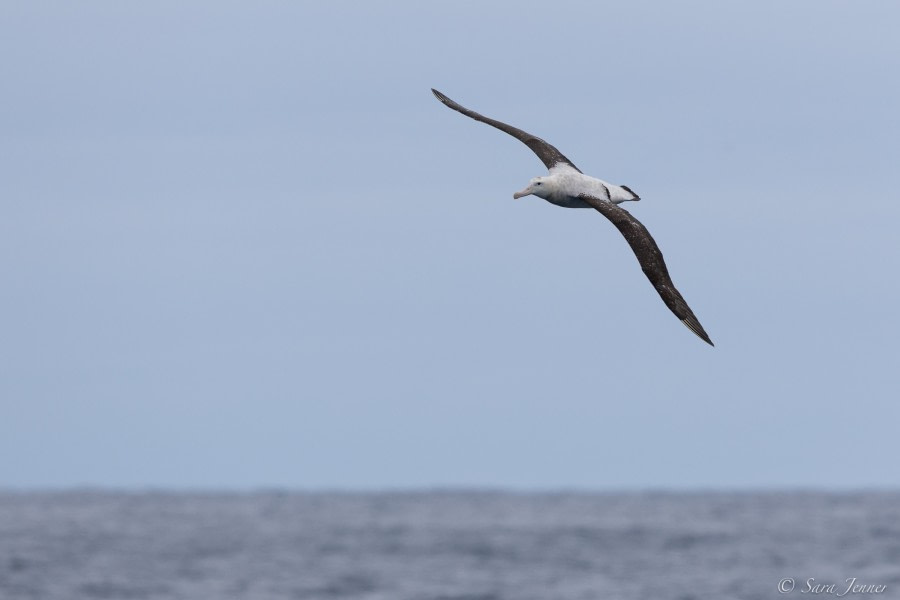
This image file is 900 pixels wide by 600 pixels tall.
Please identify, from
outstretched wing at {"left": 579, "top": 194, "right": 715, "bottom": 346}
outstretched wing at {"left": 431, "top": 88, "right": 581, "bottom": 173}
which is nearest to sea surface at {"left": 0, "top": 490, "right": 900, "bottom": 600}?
outstretched wing at {"left": 431, "top": 88, "right": 581, "bottom": 173}

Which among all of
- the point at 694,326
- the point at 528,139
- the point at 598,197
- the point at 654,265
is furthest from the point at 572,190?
the point at 694,326

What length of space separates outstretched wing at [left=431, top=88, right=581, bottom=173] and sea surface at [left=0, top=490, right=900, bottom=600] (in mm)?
22279

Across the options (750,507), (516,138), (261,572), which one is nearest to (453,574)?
(261,572)

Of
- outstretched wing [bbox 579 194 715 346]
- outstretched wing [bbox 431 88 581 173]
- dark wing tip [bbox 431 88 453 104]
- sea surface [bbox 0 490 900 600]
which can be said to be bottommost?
sea surface [bbox 0 490 900 600]

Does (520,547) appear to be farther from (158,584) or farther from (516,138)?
(516,138)

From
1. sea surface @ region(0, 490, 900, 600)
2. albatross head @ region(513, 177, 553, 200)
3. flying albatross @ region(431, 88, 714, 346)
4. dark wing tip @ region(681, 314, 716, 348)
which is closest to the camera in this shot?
dark wing tip @ region(681, 314, 716, 348)

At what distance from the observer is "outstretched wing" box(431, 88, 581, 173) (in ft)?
65.2

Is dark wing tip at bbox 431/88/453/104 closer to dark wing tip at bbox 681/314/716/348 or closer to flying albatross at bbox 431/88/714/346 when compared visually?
flying albatross at bbox 431/88/714/346

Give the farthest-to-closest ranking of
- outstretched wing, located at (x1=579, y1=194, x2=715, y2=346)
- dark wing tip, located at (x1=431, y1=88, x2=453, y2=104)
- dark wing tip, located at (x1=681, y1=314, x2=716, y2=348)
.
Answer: dark wing tip, located at (x1=431, y1=88, x2=453, y2=104) < outstretched wing, located at (x1=579, y1=194, x2=715, y2=346) < dark wing tip, located at (x1=681, y1=314, x2=716, y2=348)

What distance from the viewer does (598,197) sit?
1814cm

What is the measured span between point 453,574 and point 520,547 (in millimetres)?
10646

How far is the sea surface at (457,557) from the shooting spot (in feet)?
139

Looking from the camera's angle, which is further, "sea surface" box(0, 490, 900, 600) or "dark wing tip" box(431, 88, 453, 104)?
"sea surface" box(0, 490, 900, 600)

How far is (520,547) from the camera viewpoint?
56.5 metres
